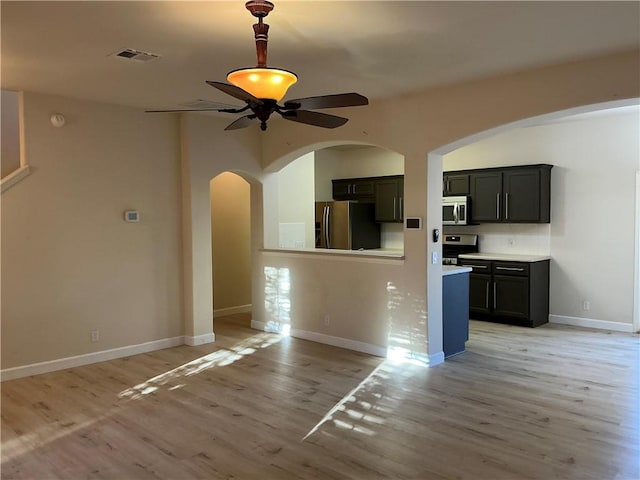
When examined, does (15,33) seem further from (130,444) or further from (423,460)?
(423,460)

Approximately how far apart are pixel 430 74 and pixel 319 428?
309 cm

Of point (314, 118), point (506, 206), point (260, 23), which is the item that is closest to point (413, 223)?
point (314, 118)

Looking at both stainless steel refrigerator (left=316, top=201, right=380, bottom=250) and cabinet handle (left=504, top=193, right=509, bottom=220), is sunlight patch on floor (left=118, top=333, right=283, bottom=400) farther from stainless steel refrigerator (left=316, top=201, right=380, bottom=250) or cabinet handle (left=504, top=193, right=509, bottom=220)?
cabinet handle (left=504, top=193, right=509, bottom=220)

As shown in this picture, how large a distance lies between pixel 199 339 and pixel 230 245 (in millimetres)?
2263

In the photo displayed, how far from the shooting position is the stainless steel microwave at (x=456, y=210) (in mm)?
7746

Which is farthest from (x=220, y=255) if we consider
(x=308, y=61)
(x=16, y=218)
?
(x=308, y=61)

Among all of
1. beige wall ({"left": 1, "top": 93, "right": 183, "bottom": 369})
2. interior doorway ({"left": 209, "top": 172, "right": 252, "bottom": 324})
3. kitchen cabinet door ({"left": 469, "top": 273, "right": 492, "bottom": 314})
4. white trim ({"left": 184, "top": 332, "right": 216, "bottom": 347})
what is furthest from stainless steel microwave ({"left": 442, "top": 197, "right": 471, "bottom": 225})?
beige wall ({"left": 1, "top": 93, "right": 183, "bottom": 369})

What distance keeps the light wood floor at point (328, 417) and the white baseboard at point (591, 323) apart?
34.5 inches

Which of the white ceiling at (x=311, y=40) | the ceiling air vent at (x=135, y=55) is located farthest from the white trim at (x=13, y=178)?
the ceiling air vent at (x=135, y=55)

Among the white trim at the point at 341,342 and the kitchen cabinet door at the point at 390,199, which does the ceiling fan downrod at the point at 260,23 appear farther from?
the kitchen cabinet door at the point at 390,199

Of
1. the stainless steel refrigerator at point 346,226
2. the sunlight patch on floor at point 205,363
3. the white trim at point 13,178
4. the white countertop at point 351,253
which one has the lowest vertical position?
the sunlight patch on floor at point 205,363

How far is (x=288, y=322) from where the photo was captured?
670 cm

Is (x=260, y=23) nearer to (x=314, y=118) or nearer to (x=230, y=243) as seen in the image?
(x=314, y=118)

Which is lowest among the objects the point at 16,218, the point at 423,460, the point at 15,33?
the point at 423,460
